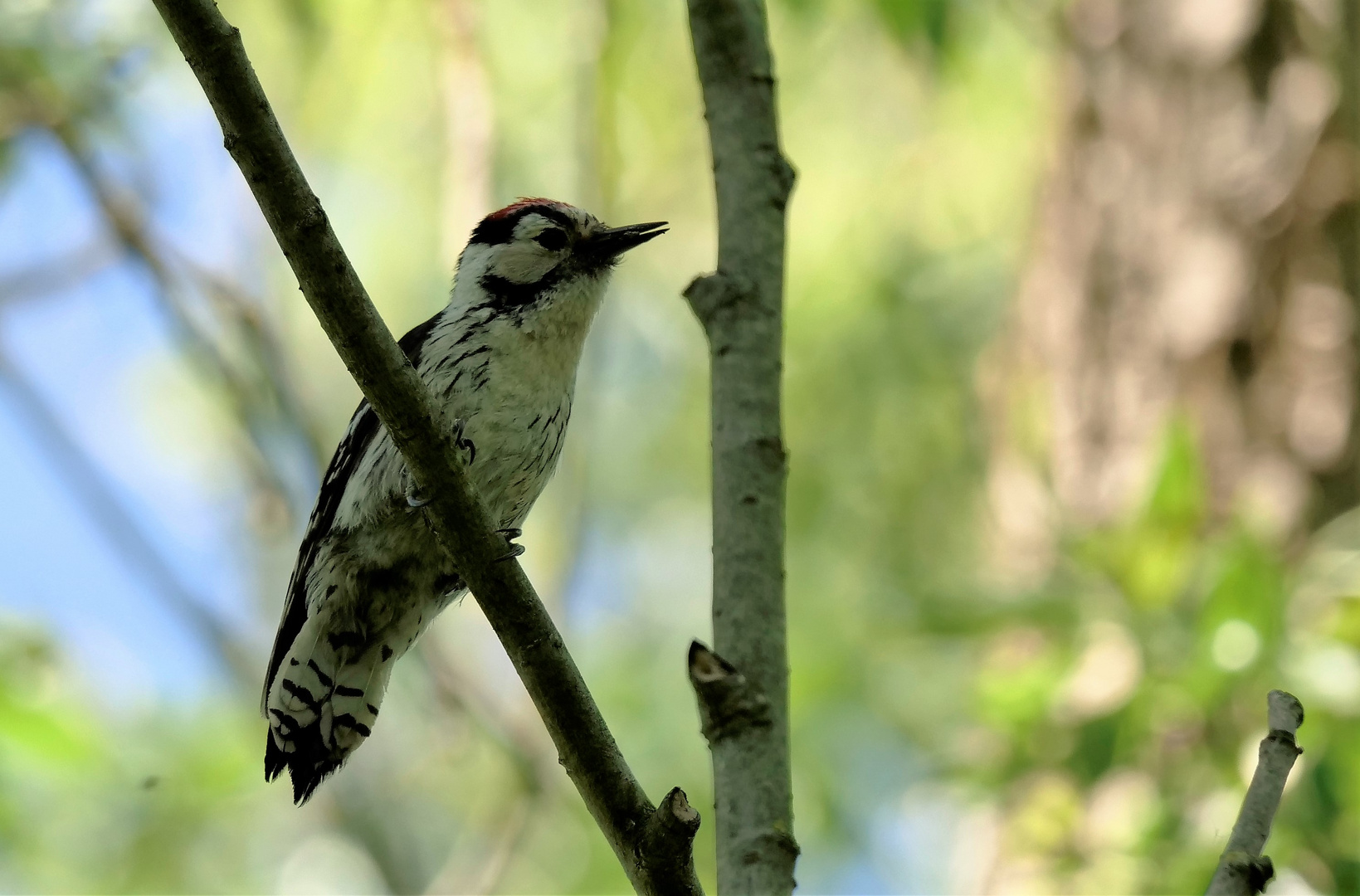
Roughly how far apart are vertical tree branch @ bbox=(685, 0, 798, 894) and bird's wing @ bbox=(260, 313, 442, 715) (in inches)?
51.4

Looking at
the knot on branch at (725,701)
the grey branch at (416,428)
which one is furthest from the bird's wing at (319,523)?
the knot on branch at (725,701)

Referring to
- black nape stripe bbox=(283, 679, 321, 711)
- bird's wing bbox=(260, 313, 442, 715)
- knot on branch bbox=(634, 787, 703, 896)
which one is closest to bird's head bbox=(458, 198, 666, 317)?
bird's wing bbox=(260, 313, 442, 715)

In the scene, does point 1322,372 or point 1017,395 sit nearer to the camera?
point 1322,372

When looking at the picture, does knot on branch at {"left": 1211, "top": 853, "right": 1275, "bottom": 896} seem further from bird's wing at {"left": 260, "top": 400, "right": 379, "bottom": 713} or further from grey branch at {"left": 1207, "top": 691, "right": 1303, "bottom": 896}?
bird's wing at {"left": 260, "top": 400, "right": 379, "bottom": 713}

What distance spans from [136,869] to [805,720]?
166 inches

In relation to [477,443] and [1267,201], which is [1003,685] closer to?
[477,443]

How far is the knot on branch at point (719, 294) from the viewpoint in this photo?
2.93 metres

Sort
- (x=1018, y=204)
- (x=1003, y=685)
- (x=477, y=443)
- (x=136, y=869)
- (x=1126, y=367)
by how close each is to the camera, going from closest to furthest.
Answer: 1. (x=477, y=443)
2. (x=1003, y=685)
3. (x=1126, y=367)
4. (x=136, y=869)
5. (x=1018, y=204)

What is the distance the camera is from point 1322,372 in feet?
18.0

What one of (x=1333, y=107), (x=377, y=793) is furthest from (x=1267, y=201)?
(x=377, y=793)

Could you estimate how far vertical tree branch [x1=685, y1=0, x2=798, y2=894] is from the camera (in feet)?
7.91

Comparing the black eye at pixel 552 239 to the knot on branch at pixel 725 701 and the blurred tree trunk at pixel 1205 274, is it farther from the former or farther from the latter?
the blurred tree trunk at pixel 1205 274

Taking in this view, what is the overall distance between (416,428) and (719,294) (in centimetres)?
86

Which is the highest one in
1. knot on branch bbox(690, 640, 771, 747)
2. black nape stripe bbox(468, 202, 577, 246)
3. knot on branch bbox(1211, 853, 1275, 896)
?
black nape stripe bbox(468, 202, 577, 246)
